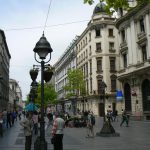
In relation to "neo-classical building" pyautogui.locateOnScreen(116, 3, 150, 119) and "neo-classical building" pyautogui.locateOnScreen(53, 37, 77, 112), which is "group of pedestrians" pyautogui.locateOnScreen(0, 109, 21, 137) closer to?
"neo-classical building" pyautogui.locateOnScreen(116, 3, 150, 119)

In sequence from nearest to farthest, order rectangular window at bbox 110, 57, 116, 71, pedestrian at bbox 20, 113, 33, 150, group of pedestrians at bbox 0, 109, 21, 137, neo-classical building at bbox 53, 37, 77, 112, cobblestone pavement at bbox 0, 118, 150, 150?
pedestrian at bbox 20, 113, 33, 150
cobblestone pavement at bbox 0, 118, 150, 150
group of pedestrians at bbox 0, 109, 21, 137
rectangular window at bbox 110, 57, 116, 71
neo-classical building at bbox 53, 37, 77, 112

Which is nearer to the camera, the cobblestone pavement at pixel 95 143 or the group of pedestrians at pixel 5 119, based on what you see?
the cobblestone pavement at pixel 95 143

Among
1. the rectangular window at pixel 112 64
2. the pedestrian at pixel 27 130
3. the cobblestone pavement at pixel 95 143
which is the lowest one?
the cobblestone pavement at pixel 95 143

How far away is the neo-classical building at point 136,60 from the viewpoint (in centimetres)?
4056

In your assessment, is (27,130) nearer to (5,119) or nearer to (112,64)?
(5,119)

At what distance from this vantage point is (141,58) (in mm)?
42219

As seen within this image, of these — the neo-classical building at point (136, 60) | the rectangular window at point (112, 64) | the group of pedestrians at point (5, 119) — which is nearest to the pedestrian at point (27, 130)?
the group of pedestrians at point (5, 119)

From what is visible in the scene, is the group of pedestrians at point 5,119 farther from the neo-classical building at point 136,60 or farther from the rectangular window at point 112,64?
the rectangular window at point 112,64

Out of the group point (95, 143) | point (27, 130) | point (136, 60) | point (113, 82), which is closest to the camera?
point (27, 130)

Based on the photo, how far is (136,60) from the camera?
43000mm

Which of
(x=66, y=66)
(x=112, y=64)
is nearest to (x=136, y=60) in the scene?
(x=112, y=64)

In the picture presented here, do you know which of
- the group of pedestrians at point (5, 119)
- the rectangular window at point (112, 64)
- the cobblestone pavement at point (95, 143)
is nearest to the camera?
Answer: the cobblestone pavement at point (95, 143)

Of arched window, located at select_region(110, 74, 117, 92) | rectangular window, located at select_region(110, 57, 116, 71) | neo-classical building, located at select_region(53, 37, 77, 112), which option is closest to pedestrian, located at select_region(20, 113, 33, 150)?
arched window, located at select_region(110, 74, 117, 92)

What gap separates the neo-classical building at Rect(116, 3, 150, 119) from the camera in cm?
4056
